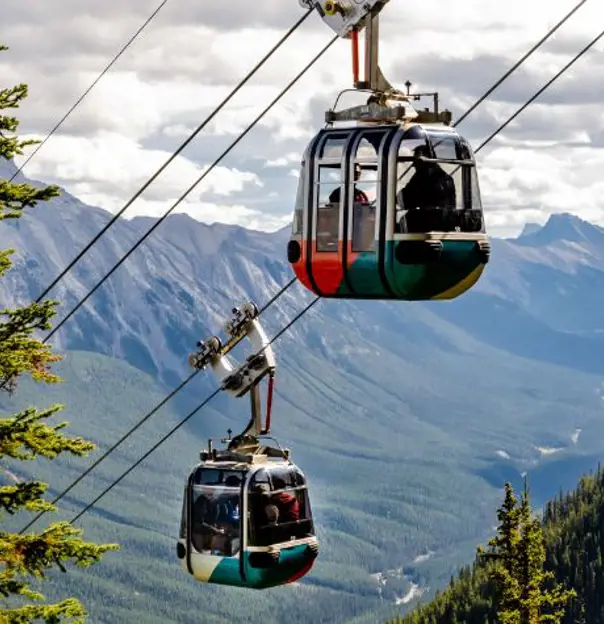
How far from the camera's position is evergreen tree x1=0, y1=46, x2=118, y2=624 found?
32656 mm

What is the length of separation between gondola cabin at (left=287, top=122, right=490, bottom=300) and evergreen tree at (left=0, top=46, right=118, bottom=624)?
318 inches

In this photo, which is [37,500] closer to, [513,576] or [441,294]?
[441,294]

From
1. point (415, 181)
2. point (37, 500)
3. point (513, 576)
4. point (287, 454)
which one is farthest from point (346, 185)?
point (513, 576)

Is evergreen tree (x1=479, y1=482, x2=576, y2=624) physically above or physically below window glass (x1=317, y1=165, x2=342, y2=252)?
above

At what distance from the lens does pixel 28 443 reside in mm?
32875

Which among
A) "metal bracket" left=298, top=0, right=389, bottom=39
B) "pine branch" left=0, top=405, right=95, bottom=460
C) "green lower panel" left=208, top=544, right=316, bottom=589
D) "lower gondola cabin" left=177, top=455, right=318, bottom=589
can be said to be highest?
"metal bracket" left=298, top=0, right=389, bottom=39

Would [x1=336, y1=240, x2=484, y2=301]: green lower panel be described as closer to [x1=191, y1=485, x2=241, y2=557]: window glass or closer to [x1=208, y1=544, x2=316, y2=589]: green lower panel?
[x1=208, y1=544, x2=316, y2=589]: green lower panel

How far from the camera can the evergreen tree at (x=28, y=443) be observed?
32.7 meters

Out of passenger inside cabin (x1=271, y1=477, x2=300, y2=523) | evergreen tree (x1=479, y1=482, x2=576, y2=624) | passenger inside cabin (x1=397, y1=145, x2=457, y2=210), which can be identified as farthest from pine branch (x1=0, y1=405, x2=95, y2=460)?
evergreen tree (x1=479, y1=482, x2=576, y2=624)

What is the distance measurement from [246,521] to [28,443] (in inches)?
182

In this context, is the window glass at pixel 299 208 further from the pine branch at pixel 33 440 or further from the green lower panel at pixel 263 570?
the pine branch at pixel 33 440

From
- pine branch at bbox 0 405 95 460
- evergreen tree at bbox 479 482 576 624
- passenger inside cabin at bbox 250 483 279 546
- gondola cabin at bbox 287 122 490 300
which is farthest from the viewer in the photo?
evergreen tree at bbox 479 482 576 624

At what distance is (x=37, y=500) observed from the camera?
33.4 meters

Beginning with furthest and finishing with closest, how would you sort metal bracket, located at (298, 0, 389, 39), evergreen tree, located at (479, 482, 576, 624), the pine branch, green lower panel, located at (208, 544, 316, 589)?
evergreen tree, located at (479, 482, 576, 624), the pine branch, green lower panel, located at (208, 544, 316, 589), metal bracket, located at (298, 0, 389, 39)
